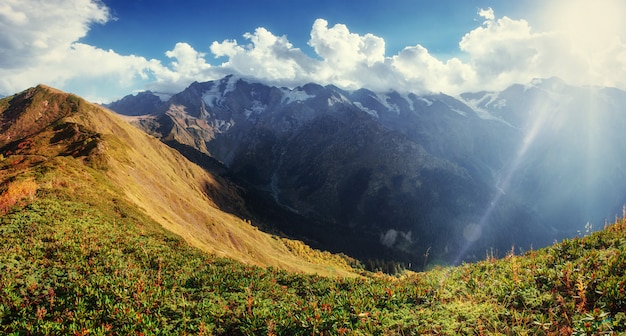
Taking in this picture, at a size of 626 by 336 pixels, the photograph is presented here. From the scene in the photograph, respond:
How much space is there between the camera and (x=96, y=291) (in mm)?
13766

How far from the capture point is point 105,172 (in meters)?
65.1

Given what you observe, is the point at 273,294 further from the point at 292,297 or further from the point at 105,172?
the point at 105,172

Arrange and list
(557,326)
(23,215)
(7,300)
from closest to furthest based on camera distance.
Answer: (557,326)
(7,300)
(23,215)

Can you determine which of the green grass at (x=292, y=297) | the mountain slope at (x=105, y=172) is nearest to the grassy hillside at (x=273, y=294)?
the green grass at (x=292, y=297)

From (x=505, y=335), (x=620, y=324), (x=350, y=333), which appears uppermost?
(x=620, y=324)

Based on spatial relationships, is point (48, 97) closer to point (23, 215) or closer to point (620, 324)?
point (23, 215)

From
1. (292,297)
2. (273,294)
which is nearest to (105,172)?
(273,294)

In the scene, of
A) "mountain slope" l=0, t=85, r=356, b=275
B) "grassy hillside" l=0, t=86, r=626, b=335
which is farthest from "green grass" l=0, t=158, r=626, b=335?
"mountain slope" l=0, t=85, r=356, b=275

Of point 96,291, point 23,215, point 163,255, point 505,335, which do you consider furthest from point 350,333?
point 23,215

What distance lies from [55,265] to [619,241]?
89.5 feet

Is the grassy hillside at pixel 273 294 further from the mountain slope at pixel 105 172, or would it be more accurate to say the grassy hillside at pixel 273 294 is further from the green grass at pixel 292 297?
the mountain slope at pixel 105 172

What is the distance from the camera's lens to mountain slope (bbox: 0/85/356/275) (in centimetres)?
4323

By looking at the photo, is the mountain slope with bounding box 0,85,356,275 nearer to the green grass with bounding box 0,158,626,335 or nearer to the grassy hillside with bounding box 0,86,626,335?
the grassy hillside with bounding box 0,86,626,335

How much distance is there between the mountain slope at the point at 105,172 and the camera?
4323 cm
